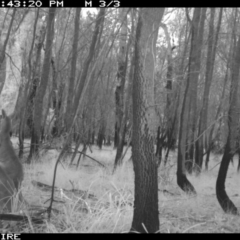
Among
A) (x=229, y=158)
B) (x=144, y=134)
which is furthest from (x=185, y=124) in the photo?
(x=144, y=134)

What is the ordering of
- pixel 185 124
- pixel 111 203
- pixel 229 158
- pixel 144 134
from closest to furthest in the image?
pixel 144 134 → pixel 111 203 → pixel 229 158 → pixel 185 124

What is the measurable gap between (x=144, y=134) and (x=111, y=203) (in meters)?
1.02

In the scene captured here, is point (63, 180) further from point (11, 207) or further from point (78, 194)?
point (11, 207)

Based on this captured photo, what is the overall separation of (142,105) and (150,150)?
451 millimetres

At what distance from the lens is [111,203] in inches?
152

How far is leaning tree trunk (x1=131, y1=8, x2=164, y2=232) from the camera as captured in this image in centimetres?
335

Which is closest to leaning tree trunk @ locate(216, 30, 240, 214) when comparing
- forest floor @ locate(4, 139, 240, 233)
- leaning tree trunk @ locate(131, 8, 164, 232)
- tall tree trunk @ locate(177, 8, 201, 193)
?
forest floor @ locate(4, 139, 240, 233)

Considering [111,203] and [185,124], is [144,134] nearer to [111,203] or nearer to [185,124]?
[111,203]

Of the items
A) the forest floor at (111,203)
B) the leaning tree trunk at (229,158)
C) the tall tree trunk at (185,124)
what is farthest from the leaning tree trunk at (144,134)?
the tall tree trunk at (185,124)

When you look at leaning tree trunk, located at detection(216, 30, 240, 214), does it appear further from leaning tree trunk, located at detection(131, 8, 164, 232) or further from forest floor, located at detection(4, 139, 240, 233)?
leaning tree trunk, located at detection(131, 8, 164, 232)

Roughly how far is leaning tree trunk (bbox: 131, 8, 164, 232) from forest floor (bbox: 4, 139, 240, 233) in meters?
0.31

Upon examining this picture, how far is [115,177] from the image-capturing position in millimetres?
7184

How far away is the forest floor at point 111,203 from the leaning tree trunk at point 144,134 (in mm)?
313

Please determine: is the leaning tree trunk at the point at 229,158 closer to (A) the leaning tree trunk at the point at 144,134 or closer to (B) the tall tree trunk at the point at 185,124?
(B) the tall tree trunk at the point at 185,124
